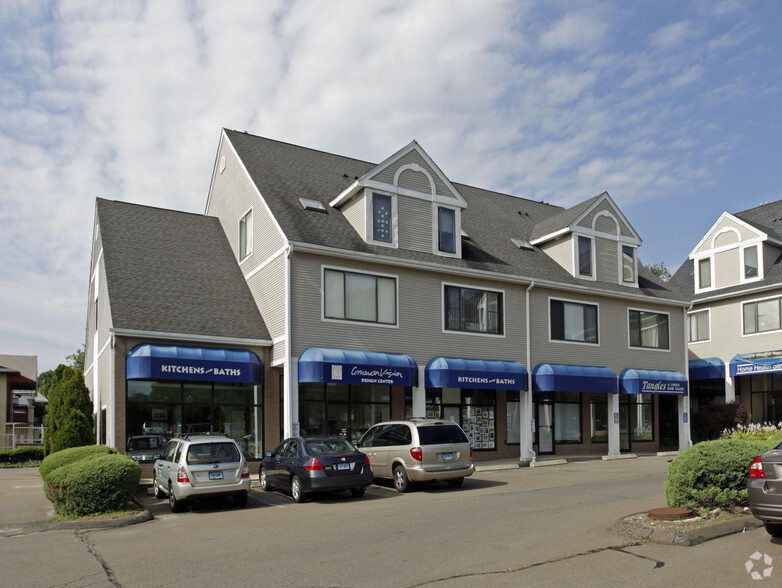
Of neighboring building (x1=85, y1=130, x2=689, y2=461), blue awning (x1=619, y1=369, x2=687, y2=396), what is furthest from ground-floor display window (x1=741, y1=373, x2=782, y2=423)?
blue awning (x1=619, y1=369, x2=687, y2=396)

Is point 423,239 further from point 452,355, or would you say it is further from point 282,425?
point 282,425

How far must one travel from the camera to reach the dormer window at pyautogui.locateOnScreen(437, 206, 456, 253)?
83.5 feet

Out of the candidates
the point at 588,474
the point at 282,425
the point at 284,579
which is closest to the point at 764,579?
the point at 284,579

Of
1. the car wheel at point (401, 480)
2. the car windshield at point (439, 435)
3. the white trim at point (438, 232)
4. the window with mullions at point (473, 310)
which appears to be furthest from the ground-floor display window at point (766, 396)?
the car wheel at point (401, 480)

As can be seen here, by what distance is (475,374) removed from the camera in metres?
24.3

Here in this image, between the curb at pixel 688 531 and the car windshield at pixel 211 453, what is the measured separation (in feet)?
26.5

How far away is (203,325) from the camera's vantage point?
21.7 m

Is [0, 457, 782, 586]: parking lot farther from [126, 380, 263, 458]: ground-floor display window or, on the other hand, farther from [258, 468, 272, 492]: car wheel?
[126, 380, 263, 458]: ground-floor display window

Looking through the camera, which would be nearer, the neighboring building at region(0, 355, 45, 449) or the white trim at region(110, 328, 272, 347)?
the white trim at region(110, 328, 272, 347)

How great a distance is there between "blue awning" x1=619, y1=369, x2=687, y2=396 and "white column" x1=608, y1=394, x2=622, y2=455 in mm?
493

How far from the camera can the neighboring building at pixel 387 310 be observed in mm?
21562

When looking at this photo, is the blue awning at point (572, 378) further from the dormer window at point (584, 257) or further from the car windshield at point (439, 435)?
the car windshield at point (439, 435)

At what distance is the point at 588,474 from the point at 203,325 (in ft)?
40.1

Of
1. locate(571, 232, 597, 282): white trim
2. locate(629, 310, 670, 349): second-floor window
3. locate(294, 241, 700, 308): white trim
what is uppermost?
→ locate(571, 232, 597, 282): white trim
